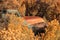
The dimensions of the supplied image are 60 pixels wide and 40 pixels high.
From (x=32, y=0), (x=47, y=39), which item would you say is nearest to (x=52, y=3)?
(x=32, y=0)

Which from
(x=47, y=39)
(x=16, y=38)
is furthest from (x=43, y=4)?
(x=16, y=38)

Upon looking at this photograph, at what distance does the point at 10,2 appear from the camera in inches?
472

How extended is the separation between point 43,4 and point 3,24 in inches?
222

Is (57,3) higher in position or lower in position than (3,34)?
lower

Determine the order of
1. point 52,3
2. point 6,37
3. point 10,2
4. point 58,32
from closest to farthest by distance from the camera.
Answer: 1. point 6,37
2. point 58,32
3. point 10,2
4. point 52,3

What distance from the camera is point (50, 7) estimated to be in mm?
12664

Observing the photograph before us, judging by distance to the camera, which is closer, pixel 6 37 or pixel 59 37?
pixel 6 37

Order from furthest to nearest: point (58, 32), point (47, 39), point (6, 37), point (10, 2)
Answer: point (10, 2), point (58, 32), point (47, 39), point (6, 37)

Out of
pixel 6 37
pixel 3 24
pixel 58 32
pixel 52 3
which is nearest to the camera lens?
pixel 6 37

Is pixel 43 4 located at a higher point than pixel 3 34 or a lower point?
lower

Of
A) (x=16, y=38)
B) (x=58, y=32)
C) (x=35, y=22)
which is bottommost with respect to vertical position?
(x=35, y=22)

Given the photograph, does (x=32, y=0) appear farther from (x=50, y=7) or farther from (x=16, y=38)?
(x=16, y=38)

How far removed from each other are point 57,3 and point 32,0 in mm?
1406

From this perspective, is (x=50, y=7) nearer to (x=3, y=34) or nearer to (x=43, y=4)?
(x=43, y=4)
